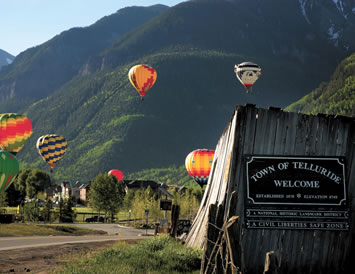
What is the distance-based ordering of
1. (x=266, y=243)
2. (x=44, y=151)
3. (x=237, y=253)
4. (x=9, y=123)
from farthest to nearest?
(x=44, y=151)
(x=9, y=123)
(x=266, y=243)
(x=237, y=253)

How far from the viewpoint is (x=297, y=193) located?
12.6 metres

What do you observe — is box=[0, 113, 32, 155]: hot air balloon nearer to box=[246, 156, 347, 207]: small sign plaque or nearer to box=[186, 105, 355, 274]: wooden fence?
box=[186, 105, 355, 274]: wooden fence

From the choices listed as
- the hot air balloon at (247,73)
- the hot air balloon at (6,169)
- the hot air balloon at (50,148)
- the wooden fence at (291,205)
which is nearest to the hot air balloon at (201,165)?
the hot air balloon at (247,73)

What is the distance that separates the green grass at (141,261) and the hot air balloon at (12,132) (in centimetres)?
5244

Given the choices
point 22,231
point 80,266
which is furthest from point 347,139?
point 22,231

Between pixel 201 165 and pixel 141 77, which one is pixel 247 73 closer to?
pixel 201 165

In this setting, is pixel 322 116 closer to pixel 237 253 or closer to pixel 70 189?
pixel 237 253

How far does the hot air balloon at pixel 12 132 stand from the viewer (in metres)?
64.4

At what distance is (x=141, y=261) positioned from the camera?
46.5 ft

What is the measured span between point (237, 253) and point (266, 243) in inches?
169

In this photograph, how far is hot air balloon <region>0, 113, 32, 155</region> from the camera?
211 ft

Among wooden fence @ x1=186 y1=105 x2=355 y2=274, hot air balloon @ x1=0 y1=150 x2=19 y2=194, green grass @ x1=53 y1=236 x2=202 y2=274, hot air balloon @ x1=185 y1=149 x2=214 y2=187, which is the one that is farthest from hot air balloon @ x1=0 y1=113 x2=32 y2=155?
wooden fence @ x1=186 y1=105 x2=355 y2=274

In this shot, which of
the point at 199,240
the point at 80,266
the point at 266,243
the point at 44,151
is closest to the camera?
the point at 266,243

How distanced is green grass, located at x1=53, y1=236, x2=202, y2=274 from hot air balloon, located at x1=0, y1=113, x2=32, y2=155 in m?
52.4
